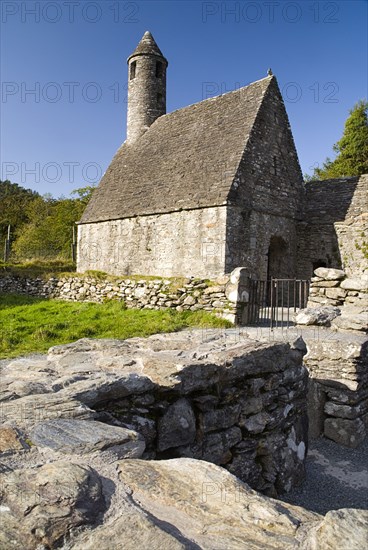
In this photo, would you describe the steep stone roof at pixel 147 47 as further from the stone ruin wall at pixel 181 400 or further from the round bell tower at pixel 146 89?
the stone ruin wall at pixel 181 400

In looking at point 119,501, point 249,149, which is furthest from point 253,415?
point 249,149

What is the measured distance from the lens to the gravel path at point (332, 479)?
15.1 ft

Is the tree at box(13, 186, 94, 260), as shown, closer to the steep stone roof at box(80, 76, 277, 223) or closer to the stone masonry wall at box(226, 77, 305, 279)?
the steep stone roof at box(80, 76, 277, 223)

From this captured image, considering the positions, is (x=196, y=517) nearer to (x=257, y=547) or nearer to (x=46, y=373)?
(x=257, y=547)

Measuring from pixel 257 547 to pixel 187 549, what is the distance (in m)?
0.34

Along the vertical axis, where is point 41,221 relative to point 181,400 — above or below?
above

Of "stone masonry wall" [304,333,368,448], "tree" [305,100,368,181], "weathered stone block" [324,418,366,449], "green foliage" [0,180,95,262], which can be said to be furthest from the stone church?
"tree" [305,100,368,181]

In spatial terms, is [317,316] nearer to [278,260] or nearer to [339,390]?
[339,390]

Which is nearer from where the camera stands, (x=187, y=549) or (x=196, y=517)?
(x=187, y=549)

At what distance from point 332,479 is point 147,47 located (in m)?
26.7

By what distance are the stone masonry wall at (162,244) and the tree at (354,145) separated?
24.0 metres

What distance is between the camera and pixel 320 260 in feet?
59.4

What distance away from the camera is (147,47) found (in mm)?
25266

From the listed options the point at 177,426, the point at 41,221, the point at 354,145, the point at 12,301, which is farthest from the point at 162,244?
the point at 41,221
